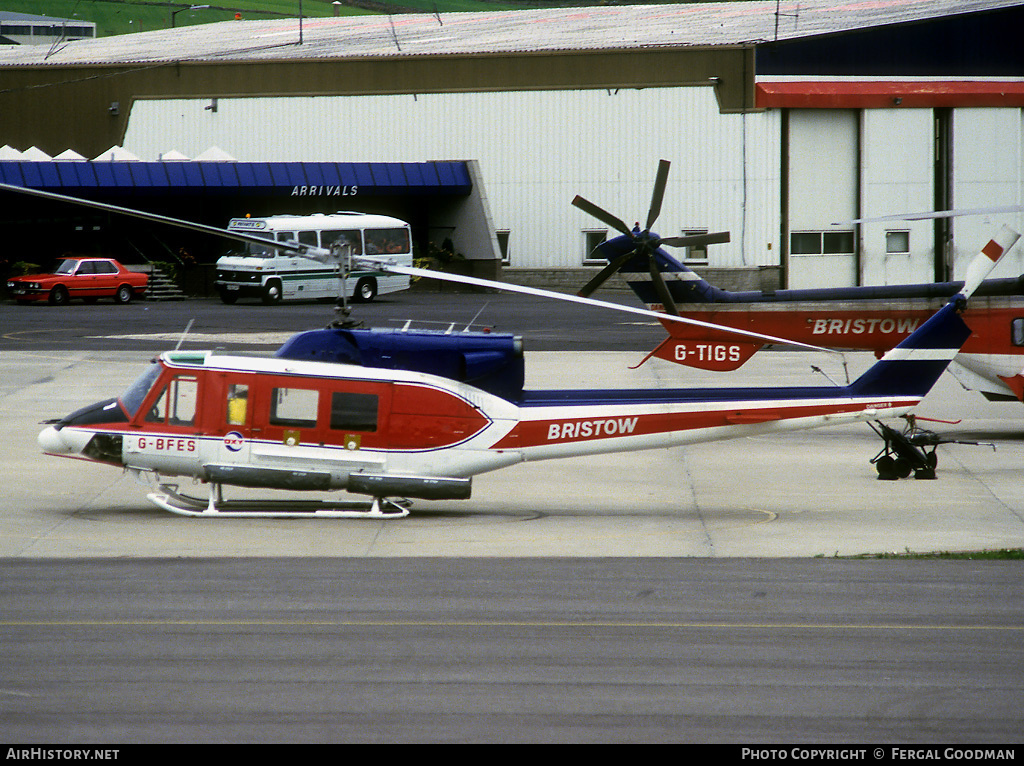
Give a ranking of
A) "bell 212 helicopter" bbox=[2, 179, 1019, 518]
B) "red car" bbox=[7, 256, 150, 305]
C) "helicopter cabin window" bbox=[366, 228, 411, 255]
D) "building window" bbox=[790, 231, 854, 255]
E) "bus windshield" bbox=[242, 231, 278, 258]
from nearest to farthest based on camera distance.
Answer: "bell 212 helicopter" bbox=[2, 179, 1019, 518], "bus windshield" bbox=[242, 231, 278, 258], "red car" bbox=[7, 256, 150, 305], "helicopter cabin window" bbox=[366, 228, 411, 255], "building window" bbox=[790, 231, 854, 255]

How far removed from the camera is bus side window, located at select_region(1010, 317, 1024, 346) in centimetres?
2181

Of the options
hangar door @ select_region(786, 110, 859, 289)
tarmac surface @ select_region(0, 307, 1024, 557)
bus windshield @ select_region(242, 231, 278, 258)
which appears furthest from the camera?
hangar door @ select_region(786, 110, 859, 289)

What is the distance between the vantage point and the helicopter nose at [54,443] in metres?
15.6

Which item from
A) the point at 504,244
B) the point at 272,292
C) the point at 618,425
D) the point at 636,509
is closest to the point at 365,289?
the point at 272,292

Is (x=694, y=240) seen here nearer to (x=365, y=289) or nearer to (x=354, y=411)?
(x=354, y=411)

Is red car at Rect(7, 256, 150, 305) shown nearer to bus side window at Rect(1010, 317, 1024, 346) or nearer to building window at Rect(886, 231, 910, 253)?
building window at Rect(886, 231, 910, 253)

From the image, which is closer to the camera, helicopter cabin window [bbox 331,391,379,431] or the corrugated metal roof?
helicopter cabin window [bbox 331,391,379,431]

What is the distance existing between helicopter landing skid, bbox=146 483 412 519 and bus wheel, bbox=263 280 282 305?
100.0 ft

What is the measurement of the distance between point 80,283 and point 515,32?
25.9 meters

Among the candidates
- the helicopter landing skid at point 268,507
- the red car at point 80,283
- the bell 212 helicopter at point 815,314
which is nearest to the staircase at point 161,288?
the red car at point 80,283

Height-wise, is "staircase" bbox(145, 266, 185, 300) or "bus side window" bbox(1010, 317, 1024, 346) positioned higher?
"staircase" bbox(145, 266, 185, 300)

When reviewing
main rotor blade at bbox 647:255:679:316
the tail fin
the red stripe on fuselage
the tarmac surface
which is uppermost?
main rotor blade at bbox 647:255:679:316

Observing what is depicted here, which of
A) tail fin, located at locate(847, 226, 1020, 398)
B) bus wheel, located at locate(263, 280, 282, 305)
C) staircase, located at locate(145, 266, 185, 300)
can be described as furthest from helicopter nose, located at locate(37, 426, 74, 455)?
Answer: staircase, located at locate(145, 266, 185, 300)
